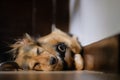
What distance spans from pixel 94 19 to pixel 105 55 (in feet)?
1.06

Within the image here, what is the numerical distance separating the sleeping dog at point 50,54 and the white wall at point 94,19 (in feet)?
0.31

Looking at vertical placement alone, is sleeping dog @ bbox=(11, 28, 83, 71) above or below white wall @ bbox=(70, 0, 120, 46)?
below

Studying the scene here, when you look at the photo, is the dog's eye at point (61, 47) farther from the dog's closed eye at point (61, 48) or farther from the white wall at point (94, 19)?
the white wall at point (94, 19)

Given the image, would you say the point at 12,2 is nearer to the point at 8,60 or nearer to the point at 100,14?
the point at 8,60

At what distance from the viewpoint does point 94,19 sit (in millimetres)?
1248

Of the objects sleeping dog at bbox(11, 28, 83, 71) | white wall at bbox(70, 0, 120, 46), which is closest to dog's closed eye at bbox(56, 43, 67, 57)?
sleeping dog at bbox(11, 28, 83, 71)

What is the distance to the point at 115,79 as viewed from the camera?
812 millimetres

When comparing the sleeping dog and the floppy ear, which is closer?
the floppy ear

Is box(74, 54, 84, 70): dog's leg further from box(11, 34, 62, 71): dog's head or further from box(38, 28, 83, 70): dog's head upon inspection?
box(11, 34, 62, 71): dog's head

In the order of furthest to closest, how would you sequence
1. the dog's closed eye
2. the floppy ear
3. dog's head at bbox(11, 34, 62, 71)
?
the dog's closed eye, dog's head at bbox(11, 34, 62, 71), the floppy ear

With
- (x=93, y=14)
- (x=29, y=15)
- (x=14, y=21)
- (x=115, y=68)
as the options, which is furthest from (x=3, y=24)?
(x=115, y=68)

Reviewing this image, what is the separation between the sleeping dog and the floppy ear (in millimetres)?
166

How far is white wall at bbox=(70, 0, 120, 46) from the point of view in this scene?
93 cm

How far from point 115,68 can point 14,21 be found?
1.27 m
